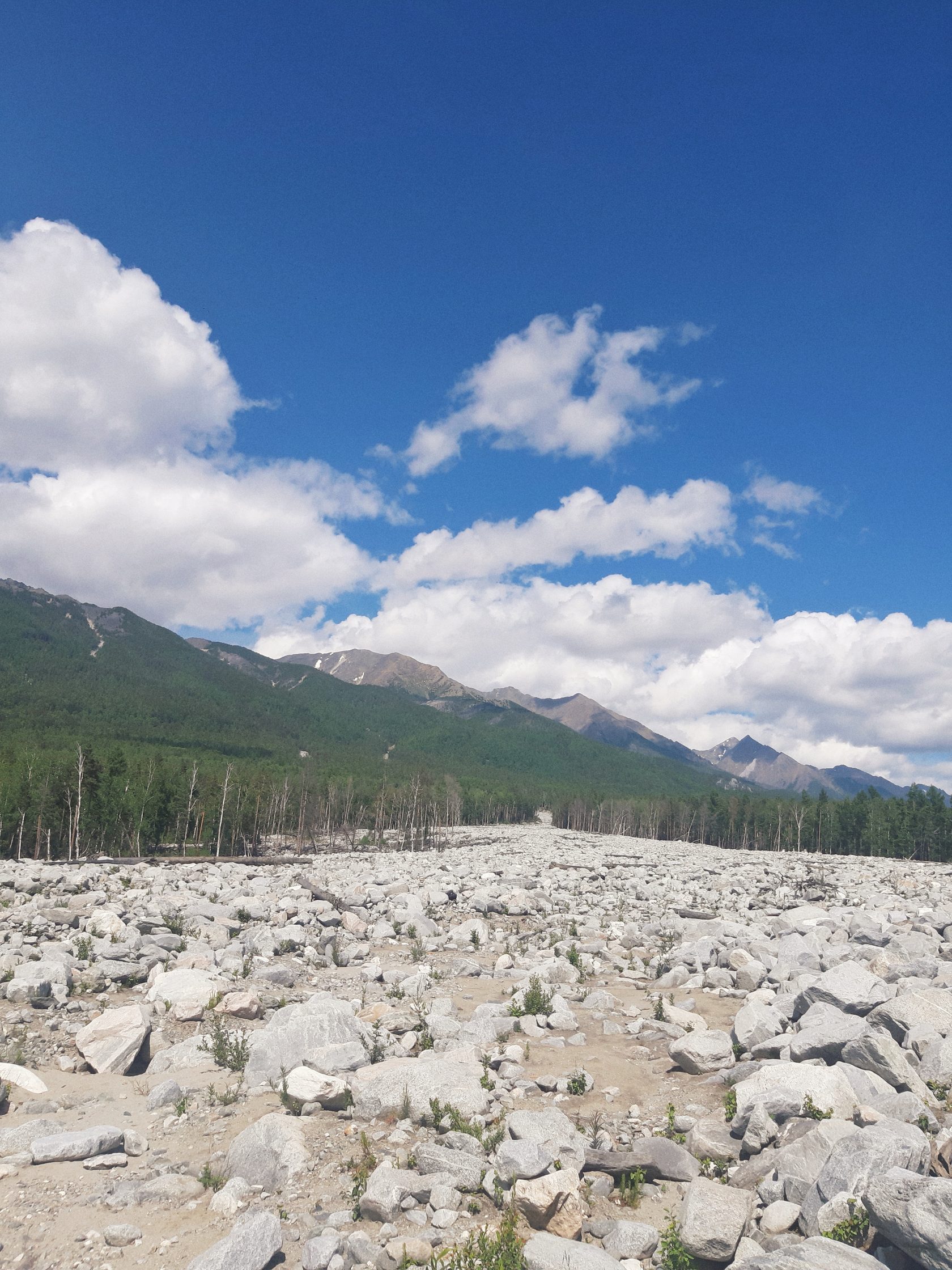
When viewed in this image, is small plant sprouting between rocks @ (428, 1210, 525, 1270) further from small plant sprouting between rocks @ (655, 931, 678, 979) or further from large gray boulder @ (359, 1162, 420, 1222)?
small plant sprouting between rocks @ (655, 931, 678, 979)

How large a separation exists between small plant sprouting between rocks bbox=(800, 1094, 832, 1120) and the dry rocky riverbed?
40 millimetres

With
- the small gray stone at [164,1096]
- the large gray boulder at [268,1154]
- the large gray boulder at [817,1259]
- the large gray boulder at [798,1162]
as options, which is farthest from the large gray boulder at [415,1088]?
the large gray boulder at [817,1259]

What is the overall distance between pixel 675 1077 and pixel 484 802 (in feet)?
471

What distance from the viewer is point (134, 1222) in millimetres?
7070

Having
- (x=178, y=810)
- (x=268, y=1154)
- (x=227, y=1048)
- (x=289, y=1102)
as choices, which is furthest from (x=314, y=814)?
(x=268, y=1154)

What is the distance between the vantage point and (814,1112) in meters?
8.06

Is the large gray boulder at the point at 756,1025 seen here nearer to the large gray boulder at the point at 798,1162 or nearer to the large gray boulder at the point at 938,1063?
the large gray boulder at the point at 938,1063

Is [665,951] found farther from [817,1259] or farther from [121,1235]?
[121,1235]

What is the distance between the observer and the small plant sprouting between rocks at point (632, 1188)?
24.0 feet

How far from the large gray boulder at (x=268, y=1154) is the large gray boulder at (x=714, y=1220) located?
4.32 m

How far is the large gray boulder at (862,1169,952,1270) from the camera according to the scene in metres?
5.14

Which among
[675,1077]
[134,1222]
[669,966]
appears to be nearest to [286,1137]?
[134,1222]

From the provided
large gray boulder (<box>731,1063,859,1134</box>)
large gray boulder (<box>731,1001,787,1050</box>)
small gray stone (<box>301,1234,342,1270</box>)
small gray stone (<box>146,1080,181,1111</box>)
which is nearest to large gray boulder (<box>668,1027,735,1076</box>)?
large gray boulder (<box>731,1001,787,1050</box>)

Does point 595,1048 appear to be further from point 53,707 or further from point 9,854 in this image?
point 53,707
